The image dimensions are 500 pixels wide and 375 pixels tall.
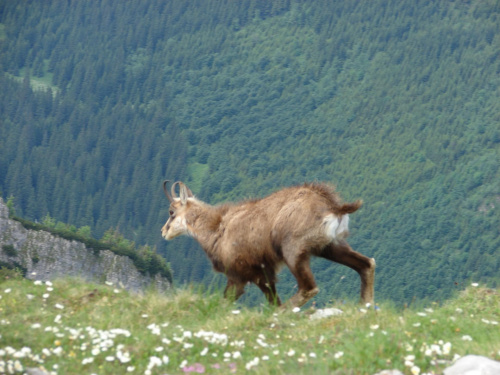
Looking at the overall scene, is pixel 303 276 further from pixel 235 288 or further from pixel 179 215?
pixel 179 215

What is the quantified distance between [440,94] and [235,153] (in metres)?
37.4

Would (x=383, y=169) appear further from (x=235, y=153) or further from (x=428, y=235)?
(x=235, y=153)

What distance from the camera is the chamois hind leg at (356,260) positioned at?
11344mm

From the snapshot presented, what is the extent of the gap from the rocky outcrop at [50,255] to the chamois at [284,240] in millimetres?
53989

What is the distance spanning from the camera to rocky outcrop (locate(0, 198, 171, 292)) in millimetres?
67812

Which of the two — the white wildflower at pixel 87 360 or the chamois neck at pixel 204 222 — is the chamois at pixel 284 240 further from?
the white wildflower at pixel 87 360

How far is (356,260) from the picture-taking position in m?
11.4

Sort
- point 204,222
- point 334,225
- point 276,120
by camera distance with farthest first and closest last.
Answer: point 276,120 → point 204,222 → point 334,225

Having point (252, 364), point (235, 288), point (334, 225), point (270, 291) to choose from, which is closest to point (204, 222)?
point (235, 288)

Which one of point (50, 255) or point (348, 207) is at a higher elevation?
point (348, 207)

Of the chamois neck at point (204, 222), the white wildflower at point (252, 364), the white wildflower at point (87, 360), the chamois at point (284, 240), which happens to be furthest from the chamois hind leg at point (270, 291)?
the white wildflower at point (87, 360)

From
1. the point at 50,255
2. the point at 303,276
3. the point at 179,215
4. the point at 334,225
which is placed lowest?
the point at 50,255

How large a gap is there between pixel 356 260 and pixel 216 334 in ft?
11.5

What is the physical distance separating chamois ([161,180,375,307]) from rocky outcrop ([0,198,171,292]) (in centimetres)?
5399
